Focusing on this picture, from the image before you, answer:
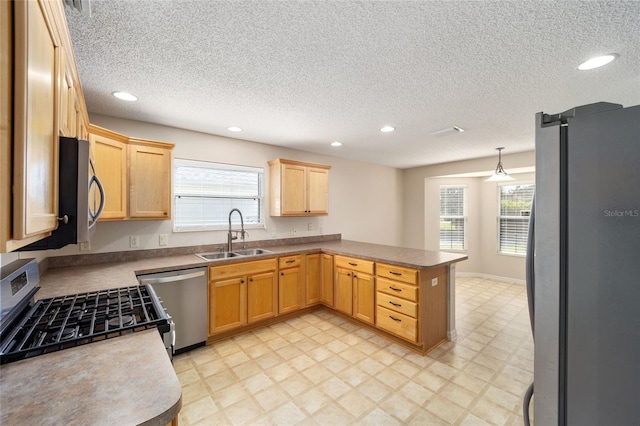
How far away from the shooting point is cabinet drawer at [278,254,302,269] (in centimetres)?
341

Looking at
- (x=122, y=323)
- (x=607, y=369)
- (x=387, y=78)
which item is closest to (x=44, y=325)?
(x=122, y=323)

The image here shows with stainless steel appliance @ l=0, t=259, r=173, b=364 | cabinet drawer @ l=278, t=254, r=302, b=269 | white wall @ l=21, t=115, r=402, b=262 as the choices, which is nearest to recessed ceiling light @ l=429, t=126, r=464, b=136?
white wall @ l=21, t=115, r=402, b=262

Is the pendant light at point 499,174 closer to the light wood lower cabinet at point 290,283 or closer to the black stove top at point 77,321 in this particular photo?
the light wood lower cabinet at point 290,283

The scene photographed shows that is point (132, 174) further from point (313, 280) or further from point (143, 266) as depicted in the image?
point (313, 280)

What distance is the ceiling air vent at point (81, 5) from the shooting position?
1.23 m

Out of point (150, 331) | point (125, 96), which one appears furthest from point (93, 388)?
point (125, 96)

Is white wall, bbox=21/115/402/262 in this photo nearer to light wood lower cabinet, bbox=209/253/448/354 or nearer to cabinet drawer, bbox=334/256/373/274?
light wood lower cabinet, bbox=209/253/448/354

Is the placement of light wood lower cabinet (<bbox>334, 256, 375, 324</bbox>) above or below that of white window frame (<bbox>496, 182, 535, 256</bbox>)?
below

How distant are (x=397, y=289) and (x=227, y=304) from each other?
1871 millimetres

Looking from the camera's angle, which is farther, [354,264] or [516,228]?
[516,228]

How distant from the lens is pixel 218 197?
11.7 feet

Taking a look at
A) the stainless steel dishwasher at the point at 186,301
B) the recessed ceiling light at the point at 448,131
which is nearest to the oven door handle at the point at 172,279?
the stainless steel dishwasher at the point at 186,301

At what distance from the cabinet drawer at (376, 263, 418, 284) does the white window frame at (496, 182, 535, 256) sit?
3840 mm

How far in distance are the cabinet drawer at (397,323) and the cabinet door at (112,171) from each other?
9.43ft
